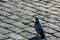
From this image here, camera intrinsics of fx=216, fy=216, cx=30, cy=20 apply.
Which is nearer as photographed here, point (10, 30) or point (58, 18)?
point (10, 30)

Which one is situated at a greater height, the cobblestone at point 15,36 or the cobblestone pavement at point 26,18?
the cobblestone pavement at point 26,18

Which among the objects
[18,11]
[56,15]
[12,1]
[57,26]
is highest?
[12,1]

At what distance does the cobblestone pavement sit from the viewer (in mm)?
6086

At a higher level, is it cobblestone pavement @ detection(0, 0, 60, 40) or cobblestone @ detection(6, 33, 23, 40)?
cobblestone pavement @ detection(0, 0, 60, 40)

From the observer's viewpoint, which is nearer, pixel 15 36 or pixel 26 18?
pixel 15 36

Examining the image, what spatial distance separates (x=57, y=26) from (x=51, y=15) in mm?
1036

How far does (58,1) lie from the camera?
905 centimetres

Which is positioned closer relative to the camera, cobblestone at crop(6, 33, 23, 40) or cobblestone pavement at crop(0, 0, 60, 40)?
cobblestone at crop(6, 33, 23, 40)

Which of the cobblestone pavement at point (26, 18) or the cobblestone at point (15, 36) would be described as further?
the cobblestone pavement at point (26, 18)

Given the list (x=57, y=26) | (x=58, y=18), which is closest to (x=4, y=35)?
(x=57, y=26)

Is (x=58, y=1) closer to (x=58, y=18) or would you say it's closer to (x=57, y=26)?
(x=58, y=18)

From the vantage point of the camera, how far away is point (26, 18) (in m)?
7.27

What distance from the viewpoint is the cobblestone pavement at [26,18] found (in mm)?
6086

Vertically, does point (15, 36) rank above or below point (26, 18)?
below
